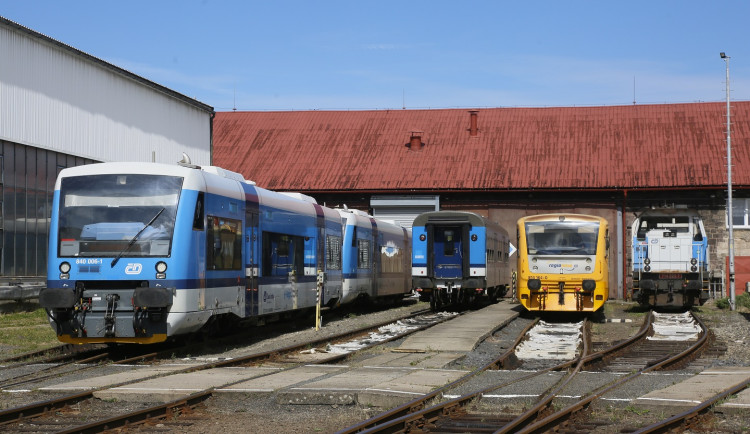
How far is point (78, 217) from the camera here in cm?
1510

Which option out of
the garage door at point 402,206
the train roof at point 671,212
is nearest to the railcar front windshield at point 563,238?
the train roof at point 671,212

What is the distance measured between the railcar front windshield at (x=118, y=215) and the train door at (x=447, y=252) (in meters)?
15.4

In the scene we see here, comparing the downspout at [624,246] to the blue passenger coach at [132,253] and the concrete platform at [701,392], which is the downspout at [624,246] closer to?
the blue passenger coach at [132,253]

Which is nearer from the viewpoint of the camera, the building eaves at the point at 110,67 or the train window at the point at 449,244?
the building eaves at the point at 110,67

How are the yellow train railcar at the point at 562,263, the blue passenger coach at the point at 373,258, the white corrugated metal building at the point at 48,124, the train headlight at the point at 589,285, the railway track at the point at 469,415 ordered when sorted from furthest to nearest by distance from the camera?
1. the blue passenger coach at the point at 373,258
2. the white corrugated metal building at the point at 48,124
3. the yellow train railcar at the point at 562,263
4. the train headlight at the point at 589,285
5. the railway track at the point at 469,415

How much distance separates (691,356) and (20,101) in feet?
60.7

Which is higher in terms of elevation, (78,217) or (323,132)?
(323,132)

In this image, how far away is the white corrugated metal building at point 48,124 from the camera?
26094 mm

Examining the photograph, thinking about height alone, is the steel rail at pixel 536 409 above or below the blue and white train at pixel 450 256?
below

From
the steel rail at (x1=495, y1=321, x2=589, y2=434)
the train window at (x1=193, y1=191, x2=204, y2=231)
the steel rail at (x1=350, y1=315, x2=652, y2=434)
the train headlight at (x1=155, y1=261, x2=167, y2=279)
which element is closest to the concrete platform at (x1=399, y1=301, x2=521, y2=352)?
the train window at (x1=193, y1=191, x2=204, y2=231)

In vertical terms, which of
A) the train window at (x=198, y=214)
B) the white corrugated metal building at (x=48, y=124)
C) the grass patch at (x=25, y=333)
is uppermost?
the white corrugated metal building at (x=48, y=124)

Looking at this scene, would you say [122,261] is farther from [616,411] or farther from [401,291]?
[401,291]

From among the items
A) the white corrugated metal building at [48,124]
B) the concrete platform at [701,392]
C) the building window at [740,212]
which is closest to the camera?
the concrete platform at [701,392]

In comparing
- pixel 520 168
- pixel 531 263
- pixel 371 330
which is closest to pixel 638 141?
pixel 520 168
